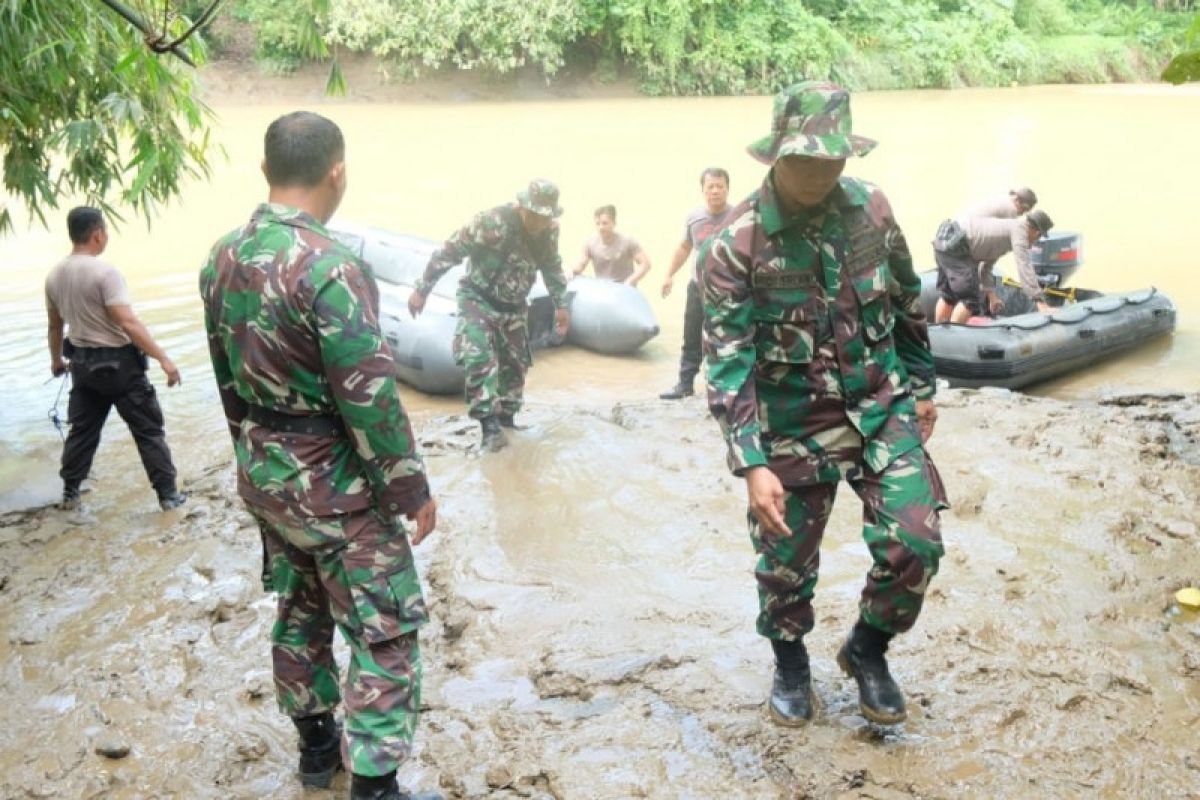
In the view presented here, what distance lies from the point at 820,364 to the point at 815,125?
622mm

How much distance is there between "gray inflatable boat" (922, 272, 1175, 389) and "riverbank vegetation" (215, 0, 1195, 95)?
1967 centimetres

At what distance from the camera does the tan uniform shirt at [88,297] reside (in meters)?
5.15

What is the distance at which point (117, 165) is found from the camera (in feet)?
19.9

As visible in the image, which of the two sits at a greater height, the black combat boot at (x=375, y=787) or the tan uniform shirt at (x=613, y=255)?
the black combat boot at (x=375, y=787)

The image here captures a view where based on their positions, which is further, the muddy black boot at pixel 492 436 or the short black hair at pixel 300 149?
the muddy black boot at pixel 492 436

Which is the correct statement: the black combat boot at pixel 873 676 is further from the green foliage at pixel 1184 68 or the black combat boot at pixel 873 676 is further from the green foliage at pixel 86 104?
the green foliage at pixel 86 104

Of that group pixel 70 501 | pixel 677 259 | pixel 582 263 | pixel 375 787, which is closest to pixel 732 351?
pixel 375 787

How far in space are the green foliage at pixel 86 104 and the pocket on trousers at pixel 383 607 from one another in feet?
10.1

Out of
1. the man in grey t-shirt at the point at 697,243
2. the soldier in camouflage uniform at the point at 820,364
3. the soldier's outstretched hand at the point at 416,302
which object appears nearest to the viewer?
the soldier in camouflage uniform at the point at 820,364

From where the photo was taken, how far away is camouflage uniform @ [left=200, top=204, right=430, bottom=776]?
2.48 m

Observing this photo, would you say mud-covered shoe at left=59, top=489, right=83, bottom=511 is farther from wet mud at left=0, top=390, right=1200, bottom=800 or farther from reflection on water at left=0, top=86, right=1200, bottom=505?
reflection on water at left=0, top=86, right=1200, bottom=505

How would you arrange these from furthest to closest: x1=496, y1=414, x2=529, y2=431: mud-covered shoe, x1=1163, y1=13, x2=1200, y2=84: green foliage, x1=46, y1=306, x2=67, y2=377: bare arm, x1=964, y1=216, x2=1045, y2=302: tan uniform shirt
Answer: x1=964, y1=216, x2=1045, y2=302: tan uniform shirt, x1=496, y1=414, x2=529, y2=431: mud-covered shoe, x1=46, y1=306, x2=67, y2=377: bare arm, x1=1163, y1=13, x2=1200, y2=84: green foliage

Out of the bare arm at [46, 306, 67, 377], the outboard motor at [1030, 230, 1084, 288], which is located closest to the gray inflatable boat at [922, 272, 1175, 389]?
the outboard motor at [1030, 230, 1084, 288]

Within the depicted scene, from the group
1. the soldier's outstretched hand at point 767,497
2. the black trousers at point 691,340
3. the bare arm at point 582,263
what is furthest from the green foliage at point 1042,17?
the soldier's outstretched hand at point 767,497
